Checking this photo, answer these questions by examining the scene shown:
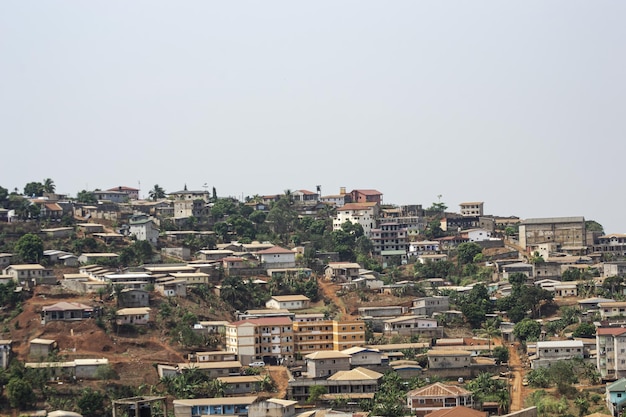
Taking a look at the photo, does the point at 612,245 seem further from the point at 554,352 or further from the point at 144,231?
the point at 144,231

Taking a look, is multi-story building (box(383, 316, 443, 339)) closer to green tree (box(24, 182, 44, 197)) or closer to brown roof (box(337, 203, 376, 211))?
brown roof (box(337, 203, 376, 211))

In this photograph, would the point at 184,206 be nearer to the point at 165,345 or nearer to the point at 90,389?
the point at 165,345

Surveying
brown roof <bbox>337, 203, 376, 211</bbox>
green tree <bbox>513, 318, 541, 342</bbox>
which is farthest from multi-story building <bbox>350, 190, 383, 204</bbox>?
green tree <bbox>513, 318, 541, 342</bbox>

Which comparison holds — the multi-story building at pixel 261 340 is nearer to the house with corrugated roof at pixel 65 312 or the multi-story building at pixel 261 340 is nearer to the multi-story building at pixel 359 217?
the house with corrugated roof at pixel 65 312

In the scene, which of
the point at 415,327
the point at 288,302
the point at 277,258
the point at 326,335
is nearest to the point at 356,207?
the point at 277,258

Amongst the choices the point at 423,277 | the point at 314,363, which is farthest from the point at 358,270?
the point at 314,363
